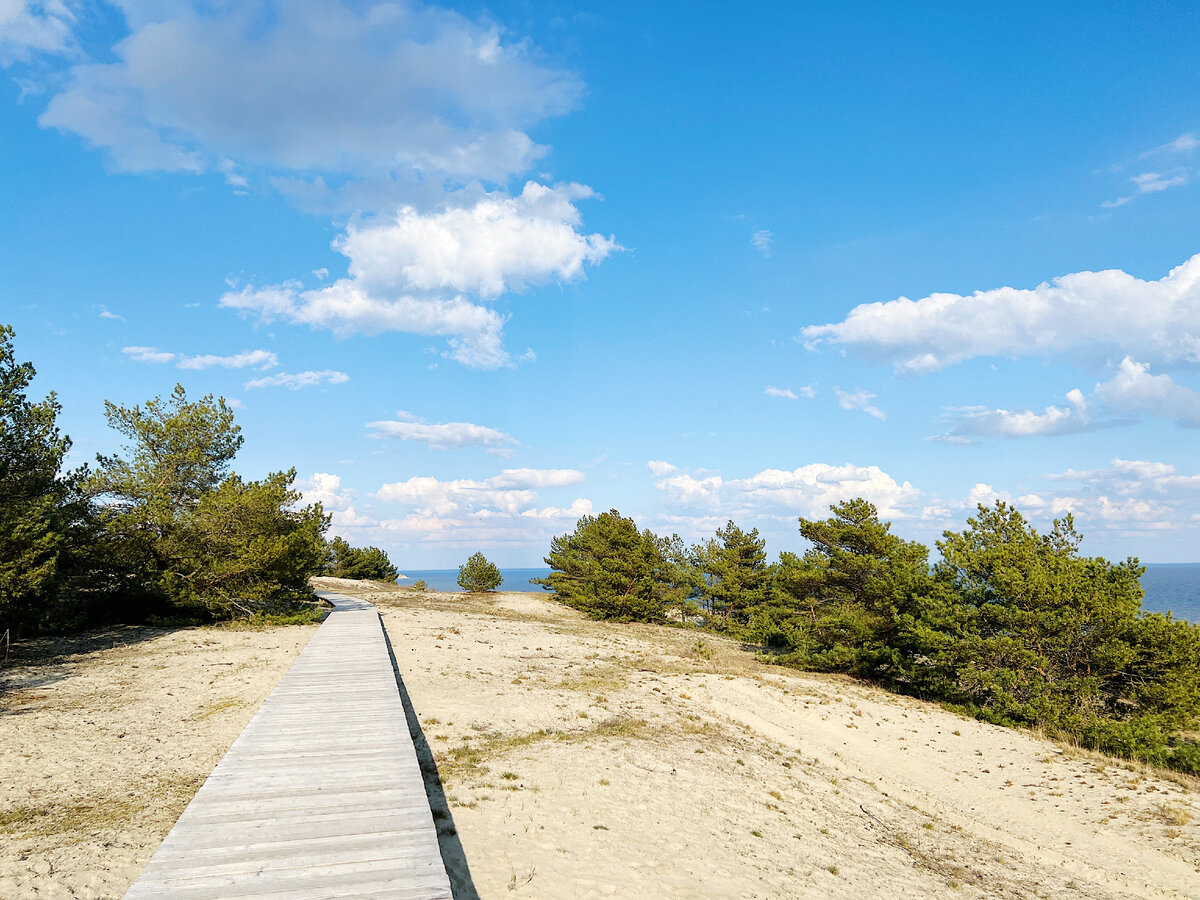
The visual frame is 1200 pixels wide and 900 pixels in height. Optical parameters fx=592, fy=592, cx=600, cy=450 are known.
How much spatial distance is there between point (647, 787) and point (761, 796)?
2201mm

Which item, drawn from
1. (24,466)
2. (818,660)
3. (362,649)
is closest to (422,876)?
(362,649)

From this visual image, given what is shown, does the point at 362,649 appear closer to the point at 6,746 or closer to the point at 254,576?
the point at 6,746

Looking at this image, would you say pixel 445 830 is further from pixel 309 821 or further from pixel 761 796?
pixel 761 796

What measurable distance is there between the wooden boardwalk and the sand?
3.39 ft

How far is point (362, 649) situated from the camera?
1784cm

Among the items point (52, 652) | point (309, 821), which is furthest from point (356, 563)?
point (309, 821)

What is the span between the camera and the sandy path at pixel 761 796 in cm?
805

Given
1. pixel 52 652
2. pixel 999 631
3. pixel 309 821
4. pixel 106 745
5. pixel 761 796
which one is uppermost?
pixel 999 631

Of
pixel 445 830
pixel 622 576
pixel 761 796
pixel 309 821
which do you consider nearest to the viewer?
pixel 309 821

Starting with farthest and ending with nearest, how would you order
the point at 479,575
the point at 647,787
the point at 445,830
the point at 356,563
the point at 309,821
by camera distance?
the point at 356,563
the point at 479,575
the point at 647,787
the point at 445,830
the point at 309,821

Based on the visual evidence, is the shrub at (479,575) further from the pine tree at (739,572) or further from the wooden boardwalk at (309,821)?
the wooden boardwalk at (309,821)

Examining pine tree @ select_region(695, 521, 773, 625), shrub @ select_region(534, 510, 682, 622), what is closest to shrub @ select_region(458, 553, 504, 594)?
shrub @ select_region(534, 510, 682, 622)

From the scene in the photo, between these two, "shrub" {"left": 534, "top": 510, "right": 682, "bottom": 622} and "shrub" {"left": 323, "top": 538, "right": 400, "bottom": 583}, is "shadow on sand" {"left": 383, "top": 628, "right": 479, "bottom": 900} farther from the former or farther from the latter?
"shrub" {"left": 323, "top": 538, "right": 400, "bottom": 583}

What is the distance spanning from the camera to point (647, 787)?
1035 cm
